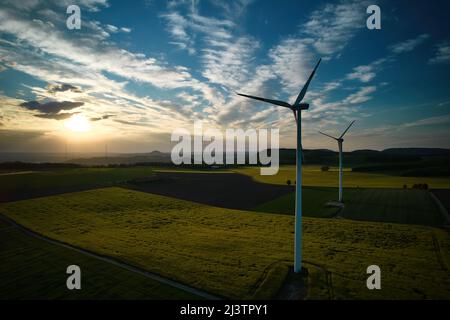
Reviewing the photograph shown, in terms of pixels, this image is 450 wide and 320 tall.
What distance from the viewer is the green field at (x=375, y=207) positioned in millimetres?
43875

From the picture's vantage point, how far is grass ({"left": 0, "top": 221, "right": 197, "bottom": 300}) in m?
19.1

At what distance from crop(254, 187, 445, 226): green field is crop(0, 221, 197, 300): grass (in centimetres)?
3530

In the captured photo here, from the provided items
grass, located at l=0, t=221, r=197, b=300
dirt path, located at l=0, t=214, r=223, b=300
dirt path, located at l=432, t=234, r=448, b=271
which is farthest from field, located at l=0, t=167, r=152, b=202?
dirt path, located at l=432, t=234, r=448, b=271

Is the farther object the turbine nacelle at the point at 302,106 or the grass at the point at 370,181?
the grass at the point at 370,181

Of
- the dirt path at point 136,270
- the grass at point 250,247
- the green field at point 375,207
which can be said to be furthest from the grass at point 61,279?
the green field at point 375,207

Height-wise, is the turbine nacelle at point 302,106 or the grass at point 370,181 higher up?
the turbine nacelle at point 302,106

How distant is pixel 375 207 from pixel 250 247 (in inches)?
1476

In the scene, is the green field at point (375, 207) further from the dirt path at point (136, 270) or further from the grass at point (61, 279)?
the grass at point (61, 279)

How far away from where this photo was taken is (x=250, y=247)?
Answer: 95.6 ft

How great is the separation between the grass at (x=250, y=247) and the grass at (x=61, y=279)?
1648mm

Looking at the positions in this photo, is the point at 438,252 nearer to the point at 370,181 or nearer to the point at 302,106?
the point at 302,106
